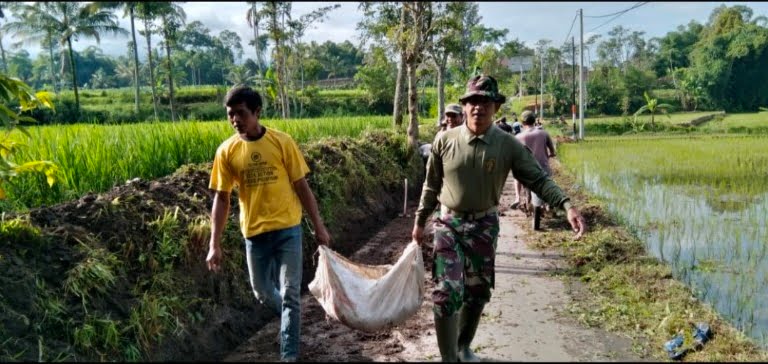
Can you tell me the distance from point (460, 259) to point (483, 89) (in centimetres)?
95

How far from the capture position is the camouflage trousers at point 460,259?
3244mm

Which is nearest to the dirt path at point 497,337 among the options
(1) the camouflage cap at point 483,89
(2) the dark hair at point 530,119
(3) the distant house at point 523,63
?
(1) the camouflage cap at point 483,89

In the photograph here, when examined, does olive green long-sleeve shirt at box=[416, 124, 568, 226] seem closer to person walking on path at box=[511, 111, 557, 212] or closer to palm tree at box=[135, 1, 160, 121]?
palm tree at box=[135, 1, 160, 121]

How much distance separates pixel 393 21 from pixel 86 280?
30.9ft

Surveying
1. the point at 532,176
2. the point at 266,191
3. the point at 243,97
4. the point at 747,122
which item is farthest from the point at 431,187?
the point at 747,122

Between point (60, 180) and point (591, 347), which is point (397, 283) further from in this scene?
point (60, 180)

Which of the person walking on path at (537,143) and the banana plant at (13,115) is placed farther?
the person walking on path at (537,143)

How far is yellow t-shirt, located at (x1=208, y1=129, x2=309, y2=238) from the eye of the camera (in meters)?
3.35

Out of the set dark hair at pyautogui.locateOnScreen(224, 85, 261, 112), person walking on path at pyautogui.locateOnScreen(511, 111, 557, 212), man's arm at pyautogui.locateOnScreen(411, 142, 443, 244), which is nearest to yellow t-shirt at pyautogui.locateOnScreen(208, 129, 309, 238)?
dark hair at pyautogui.locateOnScreen(224, 85, 261, 112)

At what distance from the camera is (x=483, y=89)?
331 centimetres

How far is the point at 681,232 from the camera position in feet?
23.5

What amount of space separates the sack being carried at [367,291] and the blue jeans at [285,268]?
Answer: 0.25 meters

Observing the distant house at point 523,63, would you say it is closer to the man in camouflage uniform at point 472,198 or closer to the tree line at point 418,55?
the tree line at point 418,55

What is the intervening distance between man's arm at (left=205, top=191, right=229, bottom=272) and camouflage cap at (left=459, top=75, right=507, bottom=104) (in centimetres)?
151
